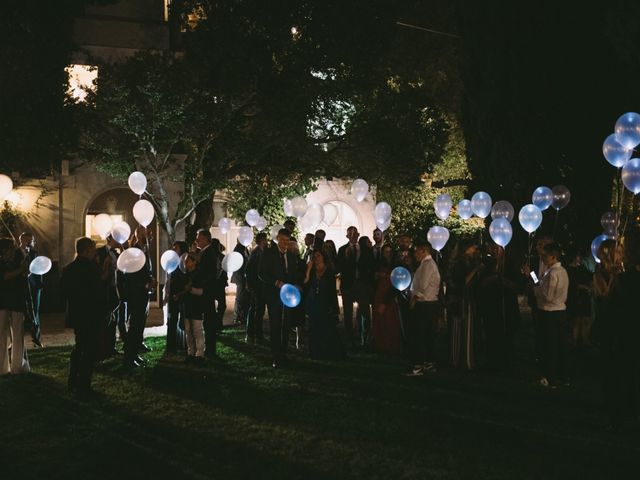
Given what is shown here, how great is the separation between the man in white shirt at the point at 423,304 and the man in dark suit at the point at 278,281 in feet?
6.25

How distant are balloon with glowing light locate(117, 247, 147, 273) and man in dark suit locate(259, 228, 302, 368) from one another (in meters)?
1.76

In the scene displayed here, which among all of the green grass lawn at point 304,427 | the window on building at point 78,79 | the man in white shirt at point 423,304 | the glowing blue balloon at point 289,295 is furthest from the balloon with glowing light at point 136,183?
the man in white shirt at point 423,304

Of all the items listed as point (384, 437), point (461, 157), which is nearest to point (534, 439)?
point (384, 437)

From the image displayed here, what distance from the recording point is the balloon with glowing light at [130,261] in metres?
9.30

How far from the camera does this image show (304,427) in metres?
6.71

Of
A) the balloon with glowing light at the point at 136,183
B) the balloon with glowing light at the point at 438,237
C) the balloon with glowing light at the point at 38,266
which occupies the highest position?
the balloon with glowing light at the point at 136,183

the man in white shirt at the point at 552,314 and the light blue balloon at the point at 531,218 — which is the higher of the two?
the light blue balloon at the point at 531,218

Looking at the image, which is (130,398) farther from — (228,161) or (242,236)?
(228,161)

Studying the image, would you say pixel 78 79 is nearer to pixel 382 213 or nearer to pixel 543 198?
pixel 382 213

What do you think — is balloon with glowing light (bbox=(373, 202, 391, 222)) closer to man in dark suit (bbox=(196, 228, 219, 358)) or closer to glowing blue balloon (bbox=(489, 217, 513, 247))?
glowing blue balloon (bbox=(489, 217, 513, 247))

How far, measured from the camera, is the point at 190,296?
32.3 feet

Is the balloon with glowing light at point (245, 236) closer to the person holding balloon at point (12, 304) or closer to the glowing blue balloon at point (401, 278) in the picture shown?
the glowing blue balloon at point (401, 278)

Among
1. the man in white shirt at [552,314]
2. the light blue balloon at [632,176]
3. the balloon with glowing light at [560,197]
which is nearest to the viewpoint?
the man in white shirt at [552,314]

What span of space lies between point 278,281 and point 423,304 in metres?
→ 2.15
